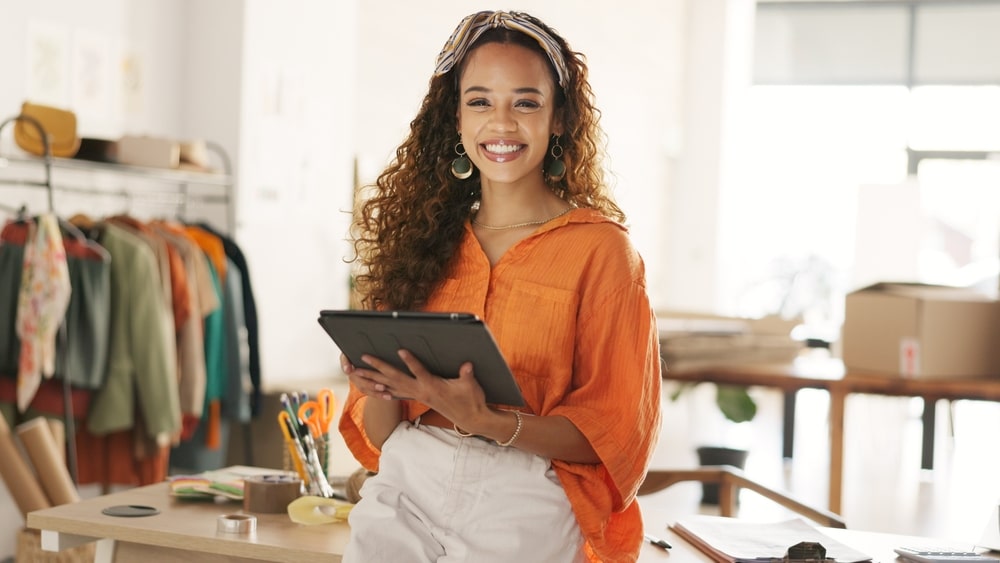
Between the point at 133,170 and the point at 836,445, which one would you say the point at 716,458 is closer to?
the point at 836,445

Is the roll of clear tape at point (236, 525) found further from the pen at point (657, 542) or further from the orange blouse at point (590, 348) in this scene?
the pen at point (657, 542)

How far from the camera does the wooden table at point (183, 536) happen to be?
1875 millimetres

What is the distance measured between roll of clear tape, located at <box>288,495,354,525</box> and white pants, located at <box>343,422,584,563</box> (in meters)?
0.38

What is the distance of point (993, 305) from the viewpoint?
12.8ft

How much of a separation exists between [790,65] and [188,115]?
679 cm

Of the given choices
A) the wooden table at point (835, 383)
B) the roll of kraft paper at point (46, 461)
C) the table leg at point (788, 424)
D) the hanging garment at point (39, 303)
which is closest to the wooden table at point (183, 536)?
the roll of kraft paper at point (46, 461)

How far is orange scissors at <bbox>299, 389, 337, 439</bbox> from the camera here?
2258 millimetres

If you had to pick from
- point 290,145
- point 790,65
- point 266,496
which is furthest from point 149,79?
point 790,65

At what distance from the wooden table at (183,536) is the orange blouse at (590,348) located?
0.29 metres

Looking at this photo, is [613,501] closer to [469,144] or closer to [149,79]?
[469,144]

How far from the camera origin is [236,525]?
1949mm

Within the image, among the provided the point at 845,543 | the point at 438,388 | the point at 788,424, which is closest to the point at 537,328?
the point at 438,388

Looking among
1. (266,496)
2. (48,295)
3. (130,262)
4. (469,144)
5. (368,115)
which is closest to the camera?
(469,144)

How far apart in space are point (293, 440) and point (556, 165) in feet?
2.53
